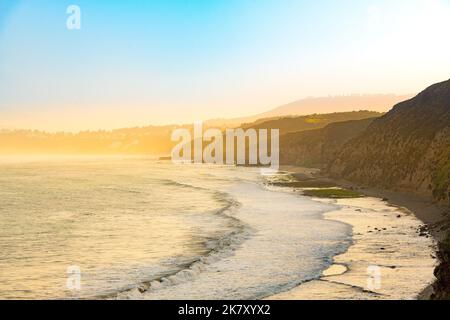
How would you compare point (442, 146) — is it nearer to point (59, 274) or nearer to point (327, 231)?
point (327, 231)

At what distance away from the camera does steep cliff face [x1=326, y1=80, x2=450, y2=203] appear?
203ft

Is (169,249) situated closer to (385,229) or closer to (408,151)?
(385,229)

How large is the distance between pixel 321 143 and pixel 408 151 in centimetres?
9973

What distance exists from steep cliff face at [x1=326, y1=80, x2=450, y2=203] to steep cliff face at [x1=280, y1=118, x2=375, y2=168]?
5825 cm

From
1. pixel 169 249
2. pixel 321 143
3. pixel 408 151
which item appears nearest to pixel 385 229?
pixel 169 249

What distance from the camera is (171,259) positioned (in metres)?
30.1

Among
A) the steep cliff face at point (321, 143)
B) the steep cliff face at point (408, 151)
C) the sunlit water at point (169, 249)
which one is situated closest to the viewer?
the sunlit water at point (169, 249)

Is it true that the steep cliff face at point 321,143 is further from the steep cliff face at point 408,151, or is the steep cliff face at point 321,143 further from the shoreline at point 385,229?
the shoreline at point 385,229

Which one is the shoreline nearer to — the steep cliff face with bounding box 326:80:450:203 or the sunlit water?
the sunlit water

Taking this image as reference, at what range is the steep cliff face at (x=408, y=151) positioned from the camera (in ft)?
203

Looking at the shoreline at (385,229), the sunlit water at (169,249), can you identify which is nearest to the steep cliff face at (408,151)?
the shoreline at (385,229)

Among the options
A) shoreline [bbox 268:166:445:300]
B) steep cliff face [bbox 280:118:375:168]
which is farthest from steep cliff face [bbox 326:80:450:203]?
steep cliff face [bbox 280:118:375:168]

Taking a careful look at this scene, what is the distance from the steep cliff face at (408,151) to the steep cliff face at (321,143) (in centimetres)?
5825
